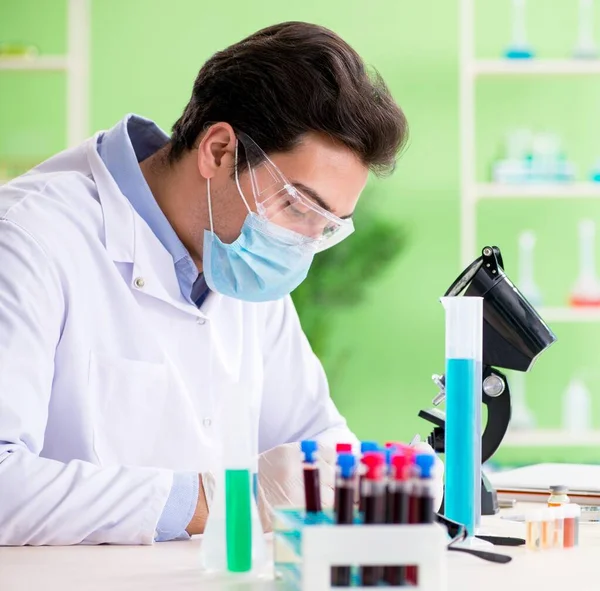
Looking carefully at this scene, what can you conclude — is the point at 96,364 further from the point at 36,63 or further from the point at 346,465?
the point at 36,63

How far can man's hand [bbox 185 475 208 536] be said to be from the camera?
143 cm

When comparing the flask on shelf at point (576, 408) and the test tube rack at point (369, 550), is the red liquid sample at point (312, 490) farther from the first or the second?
the flask on shelf at point (576, 408)

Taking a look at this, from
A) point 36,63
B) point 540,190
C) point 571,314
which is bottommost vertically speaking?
point 571,314

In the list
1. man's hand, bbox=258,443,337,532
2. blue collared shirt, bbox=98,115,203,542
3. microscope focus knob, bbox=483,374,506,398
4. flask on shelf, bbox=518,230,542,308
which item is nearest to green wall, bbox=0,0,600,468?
flask on shelf, bbox=518,230,542,308

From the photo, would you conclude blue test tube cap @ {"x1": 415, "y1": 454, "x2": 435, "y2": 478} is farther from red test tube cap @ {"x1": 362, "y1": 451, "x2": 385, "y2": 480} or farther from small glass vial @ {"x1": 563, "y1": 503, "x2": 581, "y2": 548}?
small glass vial @ {"x1": 563, "y1": 503, "x2": 581, "y2": 548}

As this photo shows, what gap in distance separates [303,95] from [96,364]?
1.92 feet

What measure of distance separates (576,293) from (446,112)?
924 millimetres

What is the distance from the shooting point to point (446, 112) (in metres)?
4.17

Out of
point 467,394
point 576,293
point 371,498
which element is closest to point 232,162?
point 467,394

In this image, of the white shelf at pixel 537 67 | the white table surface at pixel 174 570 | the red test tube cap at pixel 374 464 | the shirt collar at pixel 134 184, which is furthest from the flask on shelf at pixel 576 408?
the red test tube cap at pixel 374 464

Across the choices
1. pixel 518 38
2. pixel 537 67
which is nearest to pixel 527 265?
pixel 537 67

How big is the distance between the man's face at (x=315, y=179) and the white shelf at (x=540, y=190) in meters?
2.06

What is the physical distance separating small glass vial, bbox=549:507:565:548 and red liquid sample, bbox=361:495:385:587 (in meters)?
0.48

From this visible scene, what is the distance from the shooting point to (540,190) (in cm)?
381
